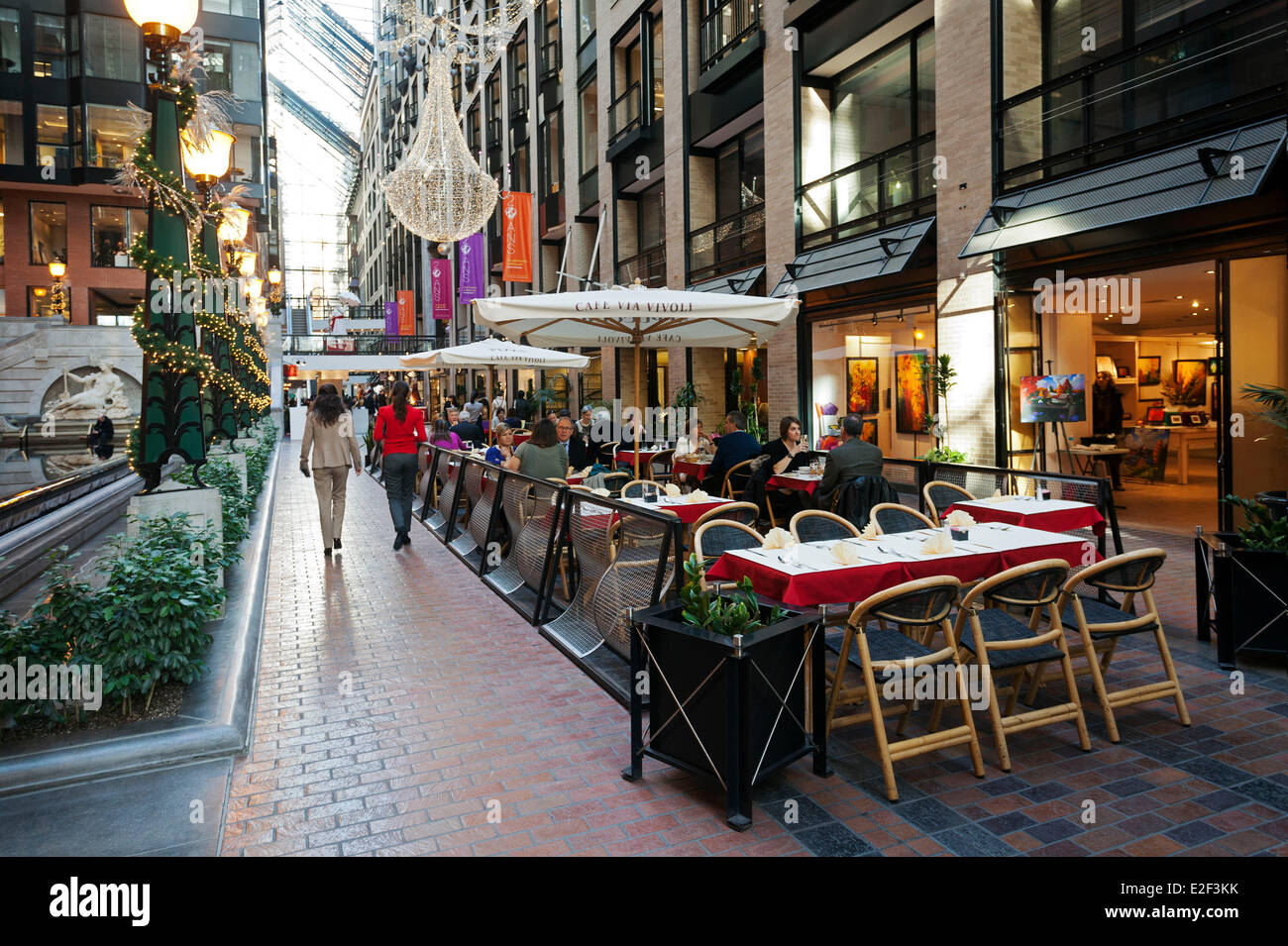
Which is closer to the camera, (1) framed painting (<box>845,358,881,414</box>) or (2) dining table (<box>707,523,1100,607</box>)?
(2) dining table (<box>707,523,1100,607</box>)

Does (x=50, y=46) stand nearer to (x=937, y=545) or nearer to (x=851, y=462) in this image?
(x=851, y=462)

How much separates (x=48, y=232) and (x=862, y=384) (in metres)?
37.5

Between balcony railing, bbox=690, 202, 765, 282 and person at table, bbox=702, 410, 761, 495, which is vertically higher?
balcony railing, bbox=690, 202, 765, 282

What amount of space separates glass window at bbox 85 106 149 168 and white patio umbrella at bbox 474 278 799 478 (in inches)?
1407

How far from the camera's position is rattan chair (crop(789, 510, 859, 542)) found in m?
6.27

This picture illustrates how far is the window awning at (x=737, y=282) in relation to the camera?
16.7 m

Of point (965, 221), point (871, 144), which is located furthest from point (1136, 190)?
point (871, 144)

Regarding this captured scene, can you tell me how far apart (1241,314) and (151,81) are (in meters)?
11.1

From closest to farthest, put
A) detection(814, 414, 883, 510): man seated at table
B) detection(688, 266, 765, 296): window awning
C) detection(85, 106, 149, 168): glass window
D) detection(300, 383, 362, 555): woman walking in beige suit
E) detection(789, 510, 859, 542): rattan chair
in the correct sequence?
1. detection(789, 510, 859, 542): rattan chair
2. detection(814, 414, 883, 510): man seated at table
3. detection(300, 383, 362, 555): woman walking in beige suit
4. detection(688, 266, 765, 296): window awning
5. detection(85, 106, 149, 168): glass window

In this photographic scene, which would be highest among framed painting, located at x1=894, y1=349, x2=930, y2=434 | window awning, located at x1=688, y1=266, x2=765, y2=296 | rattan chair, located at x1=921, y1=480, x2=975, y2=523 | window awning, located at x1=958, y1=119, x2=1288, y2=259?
window awning, located at x1=688, y1=266, x2=765, y2=296

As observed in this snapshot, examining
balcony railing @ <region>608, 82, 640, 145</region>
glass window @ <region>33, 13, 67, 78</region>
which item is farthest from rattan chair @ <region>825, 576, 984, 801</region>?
glass window @ <region>33, 13, 67, 78</region>

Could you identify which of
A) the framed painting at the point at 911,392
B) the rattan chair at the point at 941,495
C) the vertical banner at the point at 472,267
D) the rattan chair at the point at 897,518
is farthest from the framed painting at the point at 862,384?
the vertical banner at the point at 472,267

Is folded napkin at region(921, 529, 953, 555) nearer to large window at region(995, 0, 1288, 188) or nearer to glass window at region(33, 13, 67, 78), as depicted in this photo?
large window at region(995, 0, 1288, 188)
